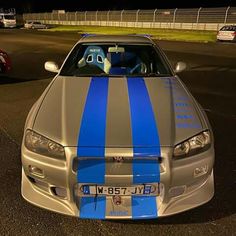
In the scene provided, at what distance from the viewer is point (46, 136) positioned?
2734mm

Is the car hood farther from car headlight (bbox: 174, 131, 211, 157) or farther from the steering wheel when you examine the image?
the steering wheel

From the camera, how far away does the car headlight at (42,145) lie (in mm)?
2639

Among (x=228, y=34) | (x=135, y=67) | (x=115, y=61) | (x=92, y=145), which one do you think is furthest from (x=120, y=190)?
(x=228, y=34)

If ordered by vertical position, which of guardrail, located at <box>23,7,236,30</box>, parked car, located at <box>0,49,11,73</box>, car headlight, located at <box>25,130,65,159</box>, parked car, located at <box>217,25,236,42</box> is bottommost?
guardrail, located at <box>23,7,236,30</box>

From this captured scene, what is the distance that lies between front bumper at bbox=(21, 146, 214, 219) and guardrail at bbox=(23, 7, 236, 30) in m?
33.9

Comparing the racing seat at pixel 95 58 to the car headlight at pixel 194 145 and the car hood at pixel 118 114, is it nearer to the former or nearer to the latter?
the car hood at pixel 118 114

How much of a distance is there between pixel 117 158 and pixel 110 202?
367 mm

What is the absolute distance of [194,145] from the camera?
8.98 feet

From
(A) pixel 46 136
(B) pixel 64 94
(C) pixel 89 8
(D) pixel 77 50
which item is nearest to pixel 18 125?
(D) pixel 77 50

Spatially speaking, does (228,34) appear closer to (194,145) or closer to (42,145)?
(194,145)

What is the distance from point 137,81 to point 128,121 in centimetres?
112

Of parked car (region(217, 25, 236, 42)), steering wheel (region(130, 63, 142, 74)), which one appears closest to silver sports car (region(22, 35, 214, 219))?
steering wheel (region(130, 63, 142, 74))

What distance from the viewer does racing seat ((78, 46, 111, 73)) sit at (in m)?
4.53

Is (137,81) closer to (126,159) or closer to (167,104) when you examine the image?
(167,104)
